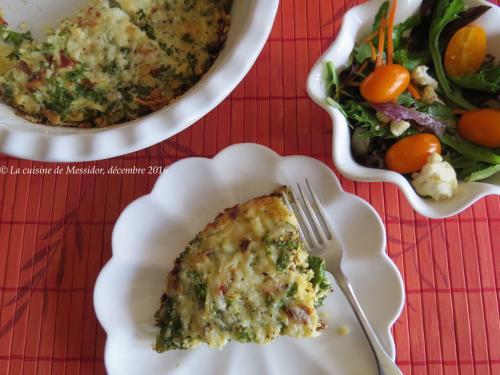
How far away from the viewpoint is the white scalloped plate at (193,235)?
3.69 feet

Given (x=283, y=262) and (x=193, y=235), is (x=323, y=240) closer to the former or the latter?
(x=283, y=262)

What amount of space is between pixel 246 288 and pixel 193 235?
22 centimetres

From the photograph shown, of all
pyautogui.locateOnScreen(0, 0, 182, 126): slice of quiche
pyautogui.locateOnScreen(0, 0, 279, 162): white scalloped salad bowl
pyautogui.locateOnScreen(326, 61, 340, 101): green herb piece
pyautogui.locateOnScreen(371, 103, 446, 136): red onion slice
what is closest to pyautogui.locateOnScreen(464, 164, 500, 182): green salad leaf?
pyautogui.locateOnScreen(371, 103, 446, 136): red onion slice

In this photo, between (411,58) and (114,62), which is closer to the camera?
(114,62)

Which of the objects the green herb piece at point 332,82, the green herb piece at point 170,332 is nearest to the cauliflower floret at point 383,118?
the green herb piece at point 332,82

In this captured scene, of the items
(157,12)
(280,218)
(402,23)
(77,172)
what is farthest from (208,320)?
(402,23)

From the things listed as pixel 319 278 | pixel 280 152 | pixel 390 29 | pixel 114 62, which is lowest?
pixel 319 278

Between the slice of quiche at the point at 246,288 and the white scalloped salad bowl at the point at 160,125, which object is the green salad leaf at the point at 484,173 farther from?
the white scalloped salad bowl at the point at 160,125

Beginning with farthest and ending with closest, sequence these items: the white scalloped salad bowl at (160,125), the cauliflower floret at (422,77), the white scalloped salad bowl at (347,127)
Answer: the cauliflower floret at (422,77) < the white scalloped salad bowl at (347,127) < the white scalloped salad bowl at (160,125)

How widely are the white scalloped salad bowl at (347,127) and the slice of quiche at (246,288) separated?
18 centimetres

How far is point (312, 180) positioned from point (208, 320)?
1.31ft

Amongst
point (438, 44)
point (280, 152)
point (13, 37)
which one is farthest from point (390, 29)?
point (13, 37)

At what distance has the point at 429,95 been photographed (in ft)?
3.78

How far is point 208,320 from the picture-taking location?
1052 millimetres
